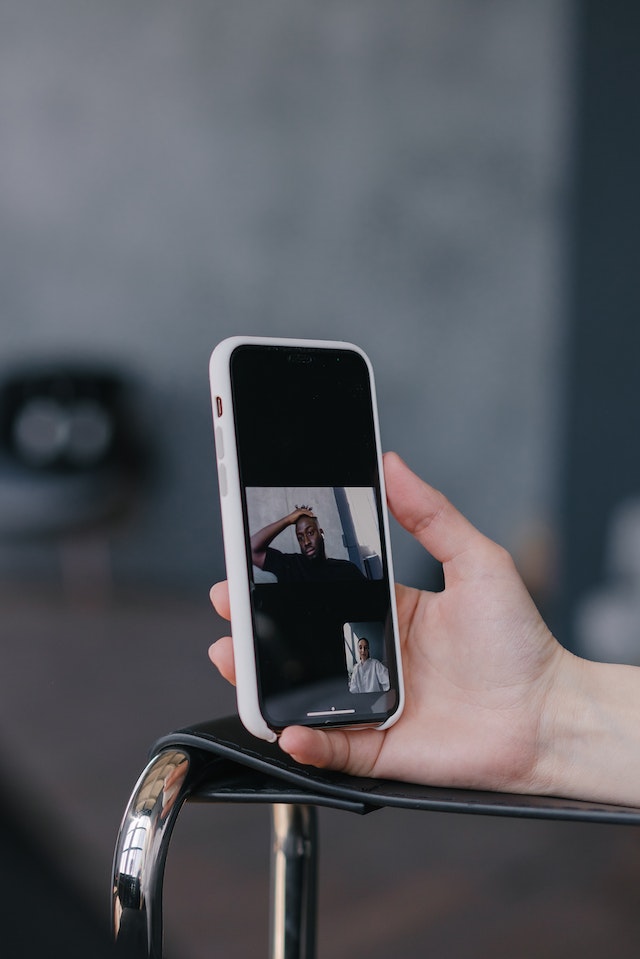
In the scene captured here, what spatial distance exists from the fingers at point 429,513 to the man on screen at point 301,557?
56mm

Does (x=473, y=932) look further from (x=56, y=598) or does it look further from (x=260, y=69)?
(x=260, y=69)

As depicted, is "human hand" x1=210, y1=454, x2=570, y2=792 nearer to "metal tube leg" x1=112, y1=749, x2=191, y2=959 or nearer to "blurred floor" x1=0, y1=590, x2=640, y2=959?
"metal tube leg" x1=112, y1=749, x2=191, y2=959

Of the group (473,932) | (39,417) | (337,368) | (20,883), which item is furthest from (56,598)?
(20,883)

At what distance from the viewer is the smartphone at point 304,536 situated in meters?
0.55

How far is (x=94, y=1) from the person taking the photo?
11.4ft

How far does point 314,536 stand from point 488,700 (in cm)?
16

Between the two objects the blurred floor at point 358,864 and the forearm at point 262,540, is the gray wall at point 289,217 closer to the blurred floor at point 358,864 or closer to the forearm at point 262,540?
the blurred floor at point 358,864

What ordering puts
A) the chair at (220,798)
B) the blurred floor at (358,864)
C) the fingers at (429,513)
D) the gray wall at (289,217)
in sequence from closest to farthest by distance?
the chair at (220,798) → the fingers at (429,513) → the blurred floor at (358,864) → the gray wall at (289,217)

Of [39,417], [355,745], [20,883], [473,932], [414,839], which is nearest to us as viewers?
[20,883]

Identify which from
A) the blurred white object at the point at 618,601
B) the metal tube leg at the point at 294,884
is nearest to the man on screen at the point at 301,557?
the metal tube leg at the point at 294,884

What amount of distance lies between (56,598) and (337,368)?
119 inches

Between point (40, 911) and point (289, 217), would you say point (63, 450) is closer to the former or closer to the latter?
point (289, 217)

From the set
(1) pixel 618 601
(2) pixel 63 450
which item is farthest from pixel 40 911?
(2) pixel 63 450

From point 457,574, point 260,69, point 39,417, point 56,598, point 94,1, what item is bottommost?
point 56,598
